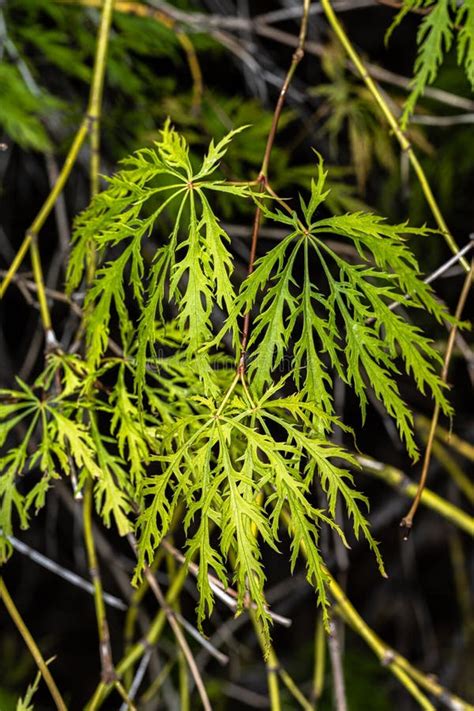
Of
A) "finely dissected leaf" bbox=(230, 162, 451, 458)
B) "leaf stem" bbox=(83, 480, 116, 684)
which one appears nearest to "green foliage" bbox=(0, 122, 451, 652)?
"finely dissected leaf" bbox=(230, 162, 451, 458)

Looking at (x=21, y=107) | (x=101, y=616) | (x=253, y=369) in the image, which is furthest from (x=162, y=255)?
(x=21, y=107)

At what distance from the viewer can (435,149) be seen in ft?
5.49

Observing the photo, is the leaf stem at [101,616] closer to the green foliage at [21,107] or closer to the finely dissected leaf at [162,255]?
the finely dissected leaf at [162,255]

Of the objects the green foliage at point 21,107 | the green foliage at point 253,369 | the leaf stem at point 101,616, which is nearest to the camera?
the green foliage at point 253,369

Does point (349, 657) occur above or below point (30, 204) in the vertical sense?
below

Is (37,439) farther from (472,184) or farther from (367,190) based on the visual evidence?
(472,184)

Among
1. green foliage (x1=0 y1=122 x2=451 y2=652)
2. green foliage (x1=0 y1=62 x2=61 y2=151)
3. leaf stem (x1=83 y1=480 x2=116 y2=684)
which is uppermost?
green foliage (x1=0 y1=62 x2=61 y2=151)

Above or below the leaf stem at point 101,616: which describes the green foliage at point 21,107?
above

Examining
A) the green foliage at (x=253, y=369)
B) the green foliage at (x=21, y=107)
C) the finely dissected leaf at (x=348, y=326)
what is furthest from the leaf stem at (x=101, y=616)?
the green foliage at (x=21, y=107)

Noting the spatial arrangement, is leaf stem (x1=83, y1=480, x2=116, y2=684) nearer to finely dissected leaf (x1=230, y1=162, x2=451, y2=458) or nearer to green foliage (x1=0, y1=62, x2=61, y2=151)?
finely dissected leaf (x1=230, y1=162, x2=451, y2=458)

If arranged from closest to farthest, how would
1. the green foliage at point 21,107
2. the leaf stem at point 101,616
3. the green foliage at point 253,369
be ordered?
1. the green foliage at point 253,369
2. the leaf stem at point 101,616
3. the green foliage at point 21,107

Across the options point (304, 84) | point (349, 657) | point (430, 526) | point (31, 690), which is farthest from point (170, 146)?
point (430, 526)

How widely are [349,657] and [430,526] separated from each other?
18.8 inches

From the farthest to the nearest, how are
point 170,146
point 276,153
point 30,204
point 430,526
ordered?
1. point 430,526
2. point 30,204
3. point 276,153
4. point 170,146
